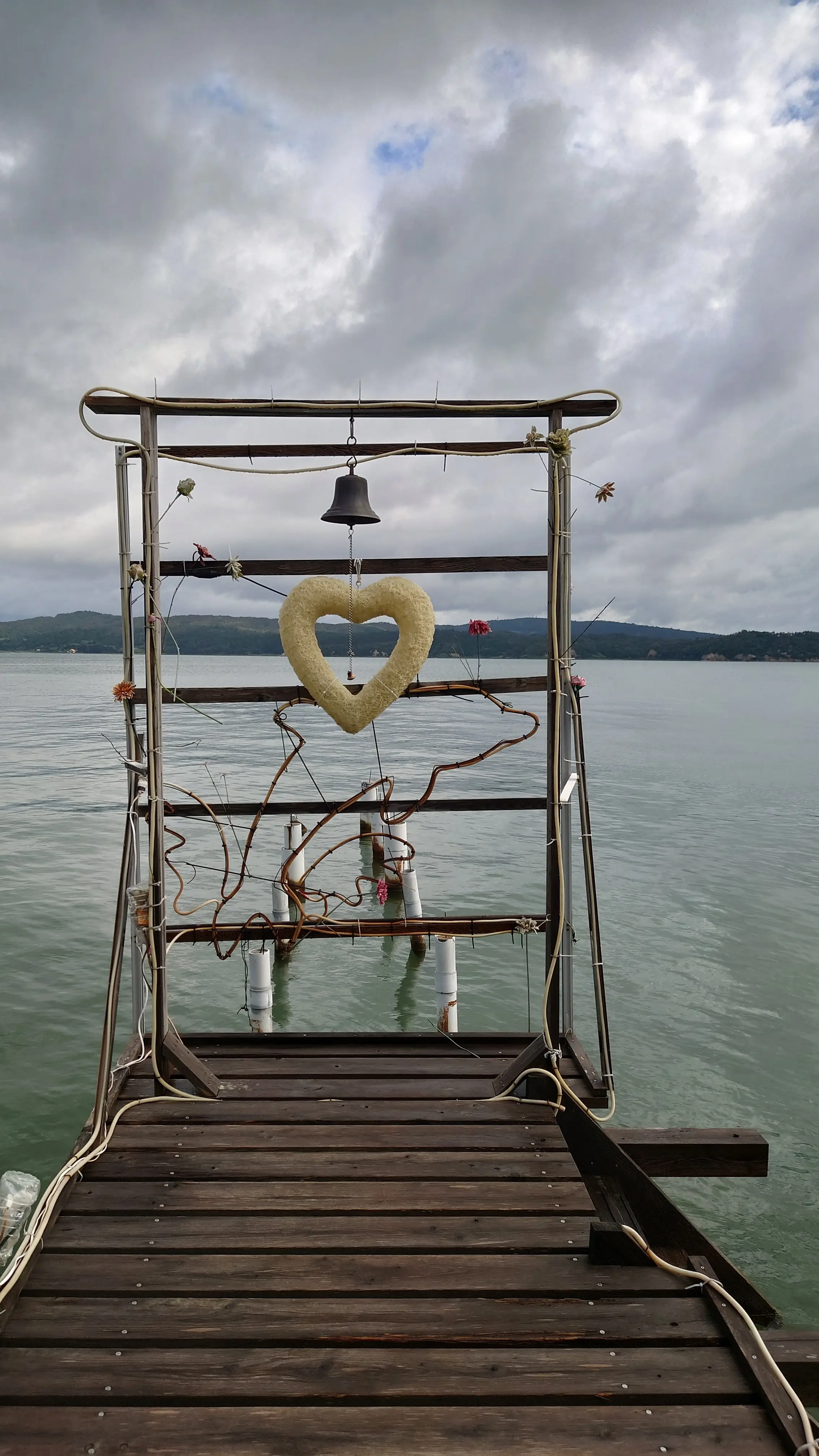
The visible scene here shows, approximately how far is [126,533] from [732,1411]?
3.99m

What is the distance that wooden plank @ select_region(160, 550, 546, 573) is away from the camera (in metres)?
4.39

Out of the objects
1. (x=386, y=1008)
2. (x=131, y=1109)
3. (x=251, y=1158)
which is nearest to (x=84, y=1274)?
(x=251, y=1158)

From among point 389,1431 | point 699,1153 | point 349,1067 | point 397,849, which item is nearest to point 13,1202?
point 349,1067

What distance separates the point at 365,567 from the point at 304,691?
73cm

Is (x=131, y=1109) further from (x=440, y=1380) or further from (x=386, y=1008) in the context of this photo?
(x=386, y=1008)

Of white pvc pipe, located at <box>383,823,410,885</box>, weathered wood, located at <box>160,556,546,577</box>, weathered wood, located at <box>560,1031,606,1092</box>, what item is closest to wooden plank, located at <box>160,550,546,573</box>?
weathered wood, located at <box>160,556,546,577</box>

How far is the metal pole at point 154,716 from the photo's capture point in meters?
4.04

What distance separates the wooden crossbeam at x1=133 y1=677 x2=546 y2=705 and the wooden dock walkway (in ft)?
6.38

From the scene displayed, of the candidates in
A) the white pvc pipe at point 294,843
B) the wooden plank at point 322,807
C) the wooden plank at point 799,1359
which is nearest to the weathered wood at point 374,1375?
the wooden plank at point 799,1359

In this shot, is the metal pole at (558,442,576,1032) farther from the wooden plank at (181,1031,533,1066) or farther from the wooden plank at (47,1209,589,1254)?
the wooden plank at (47,1209,589,1254)

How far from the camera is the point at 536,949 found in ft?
33.0

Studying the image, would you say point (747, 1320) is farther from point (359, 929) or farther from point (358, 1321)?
point (359, 929)

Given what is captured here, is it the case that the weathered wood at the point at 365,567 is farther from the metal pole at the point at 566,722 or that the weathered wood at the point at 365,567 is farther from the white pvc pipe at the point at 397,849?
the white pvc pipe at the point at 397,849

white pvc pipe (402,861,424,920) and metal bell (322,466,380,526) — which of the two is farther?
white pvc pipe (402,861,424,920)
